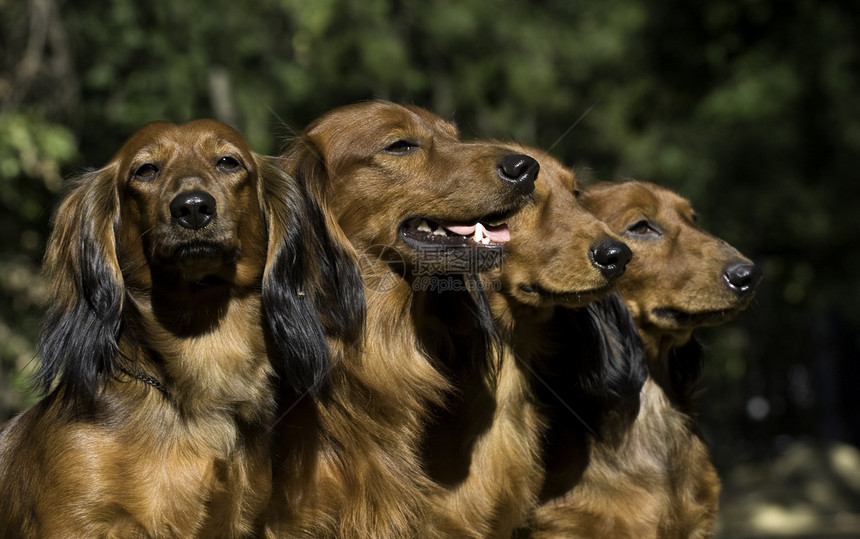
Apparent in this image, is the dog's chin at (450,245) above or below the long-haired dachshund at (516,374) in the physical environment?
above

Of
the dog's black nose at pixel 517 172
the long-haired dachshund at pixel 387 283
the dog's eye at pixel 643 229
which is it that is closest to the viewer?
the long-haired dachshund at pixel 387 283

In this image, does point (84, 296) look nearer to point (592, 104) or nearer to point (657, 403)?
point (657, 403)

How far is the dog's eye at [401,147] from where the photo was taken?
462cm

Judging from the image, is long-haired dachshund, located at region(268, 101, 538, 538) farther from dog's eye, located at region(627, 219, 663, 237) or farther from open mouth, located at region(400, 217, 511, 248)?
dog's eye, located at region(627, 219, 663, 237)

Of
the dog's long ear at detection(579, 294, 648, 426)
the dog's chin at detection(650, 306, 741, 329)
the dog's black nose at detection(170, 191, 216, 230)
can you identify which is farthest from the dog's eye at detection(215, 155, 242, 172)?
the dog's chin at detection(650, 306, 741, 329)

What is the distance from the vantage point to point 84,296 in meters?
4.03

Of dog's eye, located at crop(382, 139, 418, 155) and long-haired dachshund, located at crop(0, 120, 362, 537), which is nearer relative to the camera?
long-haired dachshund, located at crop(0, 120, 362, 537)

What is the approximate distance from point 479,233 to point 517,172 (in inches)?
12.9

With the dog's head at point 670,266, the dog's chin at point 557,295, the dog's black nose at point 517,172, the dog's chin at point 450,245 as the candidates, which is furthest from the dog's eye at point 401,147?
the dog's head at point 670,266

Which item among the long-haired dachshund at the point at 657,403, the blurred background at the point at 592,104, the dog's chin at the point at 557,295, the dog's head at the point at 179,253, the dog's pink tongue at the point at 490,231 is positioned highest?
the dog's head at the point at 179,253

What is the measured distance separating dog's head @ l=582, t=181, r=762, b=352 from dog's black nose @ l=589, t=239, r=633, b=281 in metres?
0.87

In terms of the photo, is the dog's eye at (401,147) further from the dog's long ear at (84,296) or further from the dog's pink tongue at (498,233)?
the dog's long ear at (84,296)

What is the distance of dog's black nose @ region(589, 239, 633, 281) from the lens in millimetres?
4602

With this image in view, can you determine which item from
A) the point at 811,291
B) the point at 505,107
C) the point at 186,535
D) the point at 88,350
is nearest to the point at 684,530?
the point at 186,535
